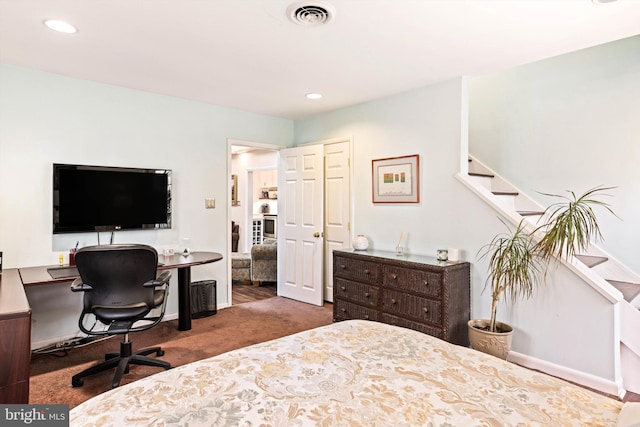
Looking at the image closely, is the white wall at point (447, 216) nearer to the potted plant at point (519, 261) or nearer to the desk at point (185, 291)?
the potted plant at point (519, 261)

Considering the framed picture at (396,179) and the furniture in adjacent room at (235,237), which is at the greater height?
the framed picture at (396,179)

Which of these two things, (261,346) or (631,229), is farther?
(631,229)

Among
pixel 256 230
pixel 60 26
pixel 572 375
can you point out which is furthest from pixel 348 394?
pixel 256 230

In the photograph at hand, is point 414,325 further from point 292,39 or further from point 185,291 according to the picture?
point 292,39

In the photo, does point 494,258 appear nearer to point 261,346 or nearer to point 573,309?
point 573,309

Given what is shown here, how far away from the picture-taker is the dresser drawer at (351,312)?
11.4 ft

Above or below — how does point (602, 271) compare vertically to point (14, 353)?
above

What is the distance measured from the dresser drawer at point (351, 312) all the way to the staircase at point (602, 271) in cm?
147

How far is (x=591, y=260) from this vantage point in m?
3.20

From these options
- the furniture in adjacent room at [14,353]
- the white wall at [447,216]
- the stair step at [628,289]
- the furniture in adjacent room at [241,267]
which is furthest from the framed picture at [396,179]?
the furniture in adjacent room at [14,353]

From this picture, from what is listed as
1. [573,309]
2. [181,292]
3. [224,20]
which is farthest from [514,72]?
[181,292]

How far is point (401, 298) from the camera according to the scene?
325cm

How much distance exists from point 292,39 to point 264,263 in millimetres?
3706

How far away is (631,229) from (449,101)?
6.36ft
